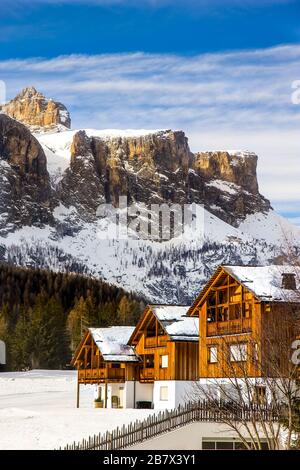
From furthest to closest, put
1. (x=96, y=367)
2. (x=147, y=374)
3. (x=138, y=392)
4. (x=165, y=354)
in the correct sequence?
(x=96, y=367)
(x=138, y=392)
(x=147, y=374)
(x=165, y=354)

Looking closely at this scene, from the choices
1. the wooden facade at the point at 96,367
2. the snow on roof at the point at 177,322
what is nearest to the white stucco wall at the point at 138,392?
the wooden facade at the point at 96,367

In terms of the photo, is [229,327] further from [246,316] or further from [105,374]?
[105,374]

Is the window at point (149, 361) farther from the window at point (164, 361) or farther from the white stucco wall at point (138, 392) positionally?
the window at point (164, 361)

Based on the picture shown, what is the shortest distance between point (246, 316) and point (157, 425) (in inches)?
397

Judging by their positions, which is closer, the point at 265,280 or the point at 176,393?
the point at 265,280

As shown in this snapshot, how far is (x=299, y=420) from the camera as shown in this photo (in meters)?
36.5

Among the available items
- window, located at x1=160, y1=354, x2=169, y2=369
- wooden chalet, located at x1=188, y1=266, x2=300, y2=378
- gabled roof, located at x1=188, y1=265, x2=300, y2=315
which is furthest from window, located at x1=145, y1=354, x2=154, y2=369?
gabled roof, located at x1=188, y1=265, x2=300, y2=315

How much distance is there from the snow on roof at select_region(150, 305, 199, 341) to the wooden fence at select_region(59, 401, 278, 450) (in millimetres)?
14197

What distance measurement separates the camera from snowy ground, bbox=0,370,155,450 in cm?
4378

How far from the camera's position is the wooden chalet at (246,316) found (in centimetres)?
3931

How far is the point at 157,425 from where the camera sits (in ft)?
138

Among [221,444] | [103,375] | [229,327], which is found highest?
[229,327]

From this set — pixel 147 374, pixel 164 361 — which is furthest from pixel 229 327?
pixel 147 374
